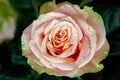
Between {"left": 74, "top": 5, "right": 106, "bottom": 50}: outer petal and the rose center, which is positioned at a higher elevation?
{"left": 74, "top": 5, "right": 106, "bottom": 50}: outer petal

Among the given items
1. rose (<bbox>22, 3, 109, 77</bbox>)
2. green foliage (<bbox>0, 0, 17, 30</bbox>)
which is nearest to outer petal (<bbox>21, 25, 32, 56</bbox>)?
rose (<bbox>22, 3, 109, 77</bbox>)

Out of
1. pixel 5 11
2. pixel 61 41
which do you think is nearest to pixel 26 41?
pixel 61 41

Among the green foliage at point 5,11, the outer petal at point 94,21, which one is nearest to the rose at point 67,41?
the outer petal at point 94,21

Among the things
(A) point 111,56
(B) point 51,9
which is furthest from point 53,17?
(A) point 111,56

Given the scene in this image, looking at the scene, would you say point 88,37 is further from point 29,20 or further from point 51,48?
point 29,20

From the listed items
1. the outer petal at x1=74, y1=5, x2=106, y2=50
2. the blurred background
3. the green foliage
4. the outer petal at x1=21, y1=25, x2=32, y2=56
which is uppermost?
the outer petal at x1=74, y1=5, x2=106, y2=50

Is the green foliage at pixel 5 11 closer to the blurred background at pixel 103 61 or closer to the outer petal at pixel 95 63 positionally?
the blurred background at pixel 103 61

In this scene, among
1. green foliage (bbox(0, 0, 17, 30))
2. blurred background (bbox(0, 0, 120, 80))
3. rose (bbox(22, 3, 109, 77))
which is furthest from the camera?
green foliage (bbox(0, 0, 17, 30))

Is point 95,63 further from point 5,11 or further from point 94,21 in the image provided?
point 5,11

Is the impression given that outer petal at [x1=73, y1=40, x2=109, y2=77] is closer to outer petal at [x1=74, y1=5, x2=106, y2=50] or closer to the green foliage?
outer petal at [x1=74, y1=5, x2=106, y2=50]
